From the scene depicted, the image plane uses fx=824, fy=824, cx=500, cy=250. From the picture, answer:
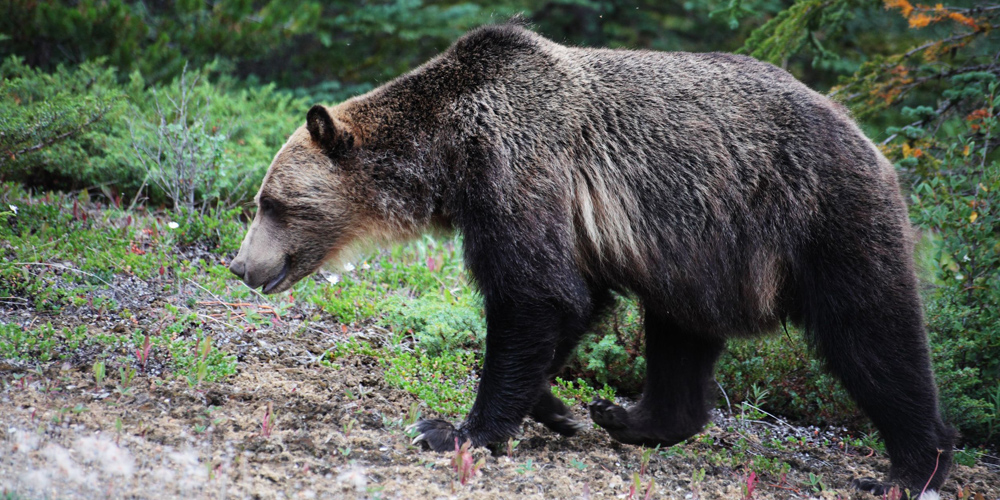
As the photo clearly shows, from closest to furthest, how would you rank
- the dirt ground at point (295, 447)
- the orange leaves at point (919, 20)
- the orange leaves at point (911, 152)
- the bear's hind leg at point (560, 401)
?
the dirt ground at point (295, 447), the bear's hind leg at point (560, 401), the orange leaves at point (919, 20), the orange leaves at point (911, 152)

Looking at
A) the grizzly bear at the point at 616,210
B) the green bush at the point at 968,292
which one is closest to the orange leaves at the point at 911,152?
the green bush at the point at 968,292

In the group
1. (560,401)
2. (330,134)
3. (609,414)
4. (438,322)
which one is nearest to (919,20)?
(609,414)

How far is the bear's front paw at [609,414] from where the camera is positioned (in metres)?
4.43

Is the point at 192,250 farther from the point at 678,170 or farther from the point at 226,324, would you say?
the point at 678,170

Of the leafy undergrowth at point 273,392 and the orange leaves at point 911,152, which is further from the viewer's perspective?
the orange leaves at point 911,152

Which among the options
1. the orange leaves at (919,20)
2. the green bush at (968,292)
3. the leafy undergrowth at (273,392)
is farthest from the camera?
the orange leaves at (919,20)

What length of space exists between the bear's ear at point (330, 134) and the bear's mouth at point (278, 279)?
2.09 ft

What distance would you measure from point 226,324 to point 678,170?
9.14 feet

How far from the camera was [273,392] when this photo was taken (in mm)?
4328

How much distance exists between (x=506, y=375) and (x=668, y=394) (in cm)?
115

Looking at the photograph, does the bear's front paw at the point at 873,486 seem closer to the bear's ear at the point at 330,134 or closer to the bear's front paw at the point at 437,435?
the bear's front paw at the point at 437,435

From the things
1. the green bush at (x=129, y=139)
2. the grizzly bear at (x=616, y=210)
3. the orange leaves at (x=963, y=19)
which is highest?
the orange leaves at (x=963, y=19)

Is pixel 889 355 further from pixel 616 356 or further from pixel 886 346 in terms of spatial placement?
pixel 616 356

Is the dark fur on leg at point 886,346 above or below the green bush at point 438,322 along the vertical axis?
above
